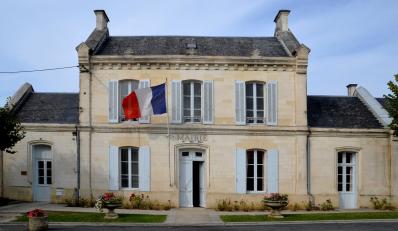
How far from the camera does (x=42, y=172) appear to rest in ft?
68.3

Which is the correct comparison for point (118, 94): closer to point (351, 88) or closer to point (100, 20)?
point (100, 20)

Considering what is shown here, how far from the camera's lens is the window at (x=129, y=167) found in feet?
65.1

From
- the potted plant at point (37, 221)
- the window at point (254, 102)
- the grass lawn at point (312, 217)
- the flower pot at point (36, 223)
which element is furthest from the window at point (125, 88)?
the flower pot at point (36, 223)

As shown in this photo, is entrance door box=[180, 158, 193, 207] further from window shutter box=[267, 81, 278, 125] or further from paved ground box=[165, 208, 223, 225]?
window shutter box=[267, 81, 278, 125]

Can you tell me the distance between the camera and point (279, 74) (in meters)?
20.2

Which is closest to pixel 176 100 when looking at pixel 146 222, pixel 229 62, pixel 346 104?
pixel 229 62

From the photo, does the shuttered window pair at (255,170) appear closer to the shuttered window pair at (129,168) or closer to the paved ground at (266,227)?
the shuttered window pair at (129,168)

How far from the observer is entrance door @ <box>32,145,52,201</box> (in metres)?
20.6

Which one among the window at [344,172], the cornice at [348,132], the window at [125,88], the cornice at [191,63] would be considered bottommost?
the window at [344,172]

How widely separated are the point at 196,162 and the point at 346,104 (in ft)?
27.6

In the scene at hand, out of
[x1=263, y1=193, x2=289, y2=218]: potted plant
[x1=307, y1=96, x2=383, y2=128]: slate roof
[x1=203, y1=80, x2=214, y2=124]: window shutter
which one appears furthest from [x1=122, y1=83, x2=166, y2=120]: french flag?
[x1=307, y1=96, x2=383, y2=128]: slate roof

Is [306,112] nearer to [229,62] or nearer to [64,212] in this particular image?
[229,62]

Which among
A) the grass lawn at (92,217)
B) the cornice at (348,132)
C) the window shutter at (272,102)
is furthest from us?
the cornice at (348,132)

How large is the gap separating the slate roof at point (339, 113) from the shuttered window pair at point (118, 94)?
7.81m
